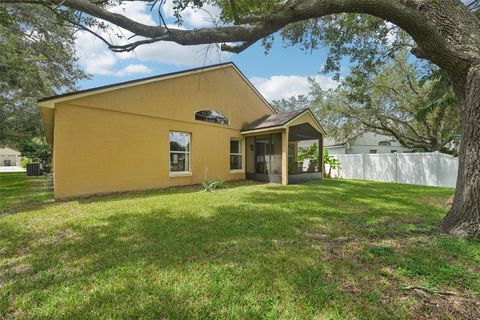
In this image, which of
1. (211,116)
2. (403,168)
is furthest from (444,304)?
(403,168)

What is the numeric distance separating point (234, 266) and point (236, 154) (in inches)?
427

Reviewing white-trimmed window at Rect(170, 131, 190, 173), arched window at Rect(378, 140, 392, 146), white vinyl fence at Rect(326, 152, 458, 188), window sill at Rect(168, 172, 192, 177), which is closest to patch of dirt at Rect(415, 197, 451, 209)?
white vinyl fence at Rect(326, 152, 458, 188)

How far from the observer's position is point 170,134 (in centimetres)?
1102

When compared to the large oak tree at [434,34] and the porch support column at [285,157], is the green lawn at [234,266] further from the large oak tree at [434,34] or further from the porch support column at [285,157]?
the porch support column at [285,157]

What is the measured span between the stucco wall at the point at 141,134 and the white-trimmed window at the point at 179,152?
10.9 inches

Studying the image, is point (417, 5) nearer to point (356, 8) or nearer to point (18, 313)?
point (356, 8)

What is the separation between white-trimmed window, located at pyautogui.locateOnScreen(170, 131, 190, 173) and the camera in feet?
36.6

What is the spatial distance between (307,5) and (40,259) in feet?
19.2

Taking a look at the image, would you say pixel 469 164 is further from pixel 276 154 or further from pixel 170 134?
pixel 170 134

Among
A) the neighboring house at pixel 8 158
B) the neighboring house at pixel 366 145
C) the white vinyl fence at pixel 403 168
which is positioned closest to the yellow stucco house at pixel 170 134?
the white vinyl fence at pixel 403 168

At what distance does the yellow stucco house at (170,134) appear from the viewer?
27.7 feet

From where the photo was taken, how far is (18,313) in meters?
2.40

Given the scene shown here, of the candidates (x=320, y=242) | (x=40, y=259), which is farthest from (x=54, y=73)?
(x=320, y=242)

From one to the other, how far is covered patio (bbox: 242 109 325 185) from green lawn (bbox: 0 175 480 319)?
6354 millimetres
